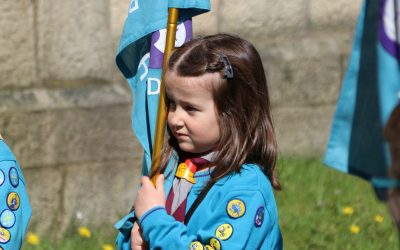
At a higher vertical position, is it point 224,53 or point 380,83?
point 380,83

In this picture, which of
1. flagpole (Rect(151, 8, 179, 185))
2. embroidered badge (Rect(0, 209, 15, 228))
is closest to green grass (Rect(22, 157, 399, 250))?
embroidered badge (Rect(0, 209, 15, 228))

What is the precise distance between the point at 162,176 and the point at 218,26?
9.76ft

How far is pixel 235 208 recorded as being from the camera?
379 centimetres

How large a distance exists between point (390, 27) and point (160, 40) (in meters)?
1.29

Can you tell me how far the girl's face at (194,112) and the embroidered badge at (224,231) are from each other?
29cm

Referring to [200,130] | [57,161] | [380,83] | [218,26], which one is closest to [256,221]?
[200,130]

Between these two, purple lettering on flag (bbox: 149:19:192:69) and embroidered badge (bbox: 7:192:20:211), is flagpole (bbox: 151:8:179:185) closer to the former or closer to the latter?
purple lettering on flag (bbox: 149:19:192:69)

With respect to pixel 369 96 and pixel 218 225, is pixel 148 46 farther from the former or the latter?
pixel 369 96

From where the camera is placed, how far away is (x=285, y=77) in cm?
712

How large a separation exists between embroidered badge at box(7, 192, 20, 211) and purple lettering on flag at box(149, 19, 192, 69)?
68 cm

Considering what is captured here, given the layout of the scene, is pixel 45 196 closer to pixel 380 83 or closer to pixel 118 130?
pixel 118 130

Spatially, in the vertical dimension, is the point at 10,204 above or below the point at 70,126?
above

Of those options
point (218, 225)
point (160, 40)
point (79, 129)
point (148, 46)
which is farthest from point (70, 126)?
point (218, 225)

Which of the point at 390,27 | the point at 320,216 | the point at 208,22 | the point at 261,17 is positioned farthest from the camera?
the point at 261,17
